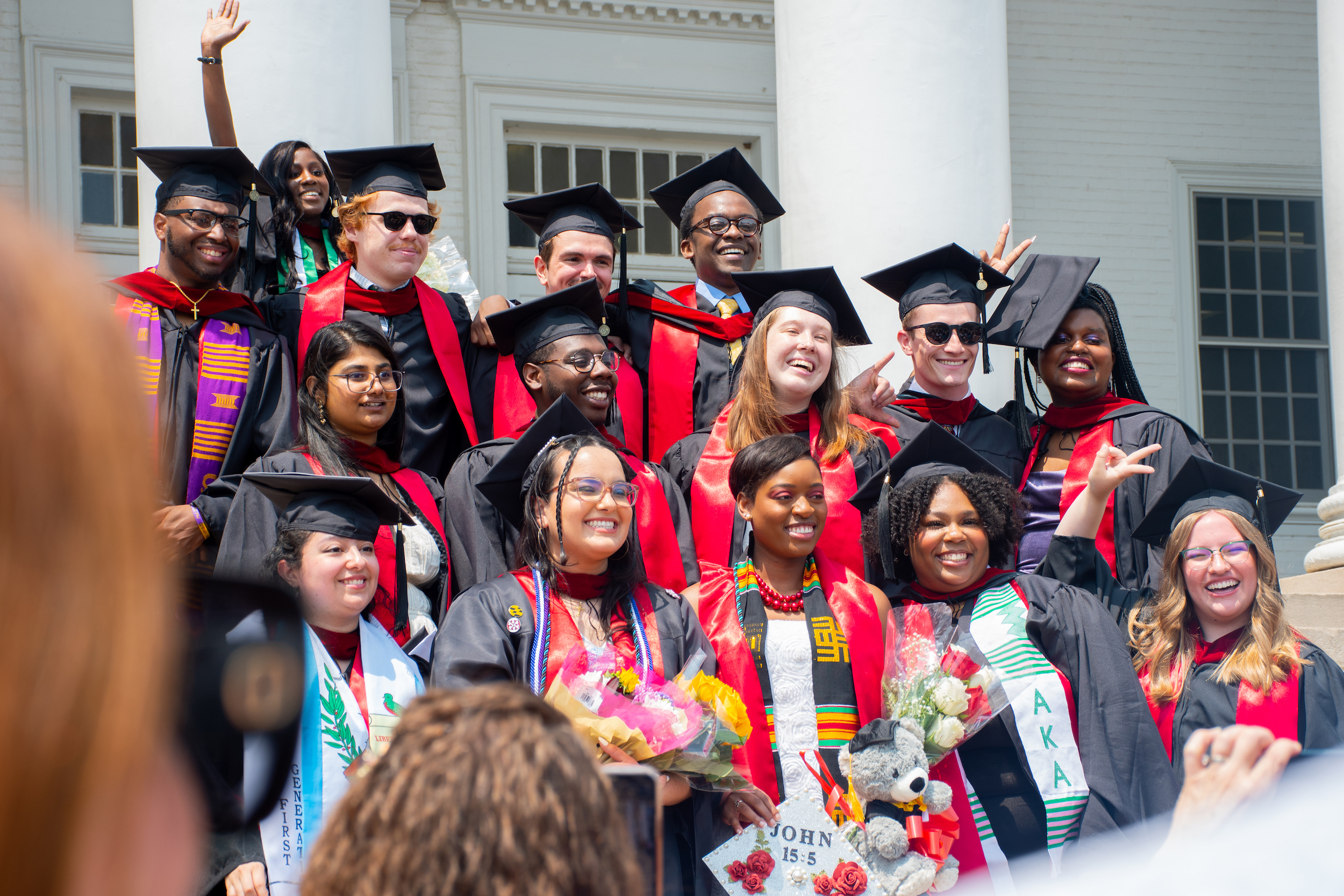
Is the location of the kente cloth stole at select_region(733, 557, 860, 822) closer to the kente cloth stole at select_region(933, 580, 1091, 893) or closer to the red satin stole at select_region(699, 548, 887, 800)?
the red satin stole at select_region(699, 548, 887, 800)

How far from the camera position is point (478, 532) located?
4.03 meters

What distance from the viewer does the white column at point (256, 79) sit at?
525 cm

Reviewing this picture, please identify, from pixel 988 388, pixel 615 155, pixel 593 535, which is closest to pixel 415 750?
pixel 593 535

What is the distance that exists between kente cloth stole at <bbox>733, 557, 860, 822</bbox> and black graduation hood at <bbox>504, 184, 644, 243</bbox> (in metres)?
1.82

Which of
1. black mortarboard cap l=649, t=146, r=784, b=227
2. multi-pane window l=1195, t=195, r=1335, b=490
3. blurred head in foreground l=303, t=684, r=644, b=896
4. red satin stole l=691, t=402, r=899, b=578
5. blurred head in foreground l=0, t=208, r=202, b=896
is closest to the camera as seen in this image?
blurred head in foreground l=0, t=208, r=202, b=896

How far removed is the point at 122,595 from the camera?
581 millimetres

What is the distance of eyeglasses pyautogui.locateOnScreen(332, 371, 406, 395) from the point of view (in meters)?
4.03

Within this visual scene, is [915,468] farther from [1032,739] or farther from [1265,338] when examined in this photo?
[1265,338]

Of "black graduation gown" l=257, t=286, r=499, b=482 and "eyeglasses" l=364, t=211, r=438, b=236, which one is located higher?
"eyeglasses" l=364, t=211, r=438, b=236

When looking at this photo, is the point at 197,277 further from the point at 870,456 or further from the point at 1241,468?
the point at 1241,468

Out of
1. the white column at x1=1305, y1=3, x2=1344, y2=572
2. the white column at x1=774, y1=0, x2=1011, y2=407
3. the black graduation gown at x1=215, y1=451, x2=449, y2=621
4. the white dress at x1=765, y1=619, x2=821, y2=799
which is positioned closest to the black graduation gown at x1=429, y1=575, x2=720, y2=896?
the white dress at x1=765, y1=619, x2=821, y2=799

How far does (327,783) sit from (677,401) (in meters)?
2.21

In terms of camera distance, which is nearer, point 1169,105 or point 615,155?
point 615,155

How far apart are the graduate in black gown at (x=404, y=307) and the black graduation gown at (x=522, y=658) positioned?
1.26 meters
